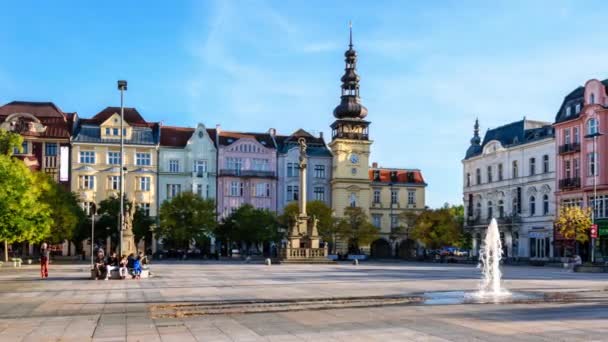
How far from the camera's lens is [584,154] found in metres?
67.3

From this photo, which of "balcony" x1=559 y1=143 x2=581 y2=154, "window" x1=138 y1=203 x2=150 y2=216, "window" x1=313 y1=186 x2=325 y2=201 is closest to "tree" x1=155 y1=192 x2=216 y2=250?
"window" x1=138 y1=203 x2=150 y2=216

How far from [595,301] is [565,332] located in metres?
8.32

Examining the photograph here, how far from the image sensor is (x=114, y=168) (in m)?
85.0

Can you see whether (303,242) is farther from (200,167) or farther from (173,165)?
(173,165)

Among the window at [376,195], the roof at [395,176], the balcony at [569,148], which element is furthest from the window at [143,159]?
the balcony at [569,148]

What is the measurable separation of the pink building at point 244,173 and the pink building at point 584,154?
3555 centimetres

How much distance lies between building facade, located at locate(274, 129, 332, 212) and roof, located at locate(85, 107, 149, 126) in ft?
58.7

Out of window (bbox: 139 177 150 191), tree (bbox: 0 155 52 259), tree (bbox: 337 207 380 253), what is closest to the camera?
tree (bbox: 0 155 52 259)

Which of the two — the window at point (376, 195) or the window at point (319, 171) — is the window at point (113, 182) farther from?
the window at point (376, 195)

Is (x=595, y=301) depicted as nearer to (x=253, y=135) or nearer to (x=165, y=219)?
(x=165, y=219)

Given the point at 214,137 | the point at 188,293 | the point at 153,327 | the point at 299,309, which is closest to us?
the point at 153,327

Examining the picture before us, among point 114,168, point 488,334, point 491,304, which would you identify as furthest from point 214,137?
point 488,334

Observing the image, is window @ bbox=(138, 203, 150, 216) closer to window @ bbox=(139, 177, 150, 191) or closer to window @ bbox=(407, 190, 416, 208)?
window @ bbox=(139, 177, 150, 191)

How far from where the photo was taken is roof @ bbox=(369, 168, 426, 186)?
331 feet
